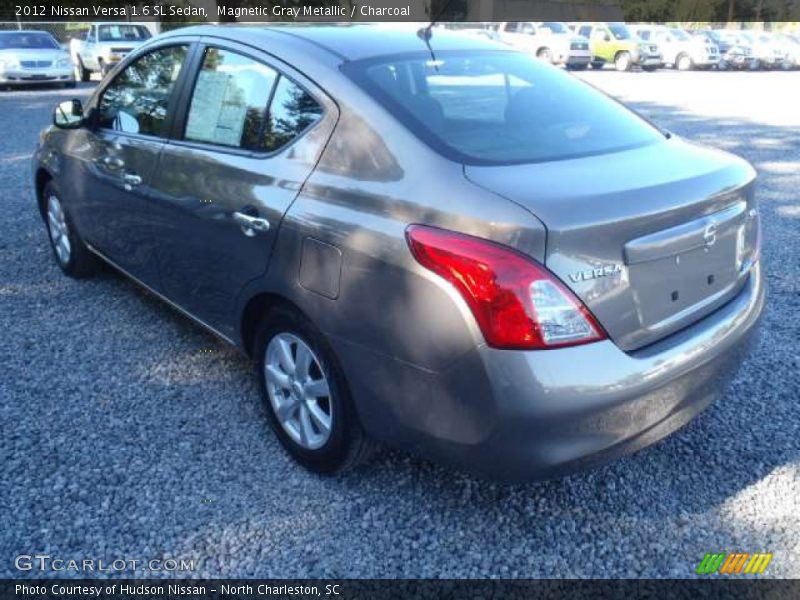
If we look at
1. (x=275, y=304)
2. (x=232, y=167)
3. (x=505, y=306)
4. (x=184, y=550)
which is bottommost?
(x=184, y=550)

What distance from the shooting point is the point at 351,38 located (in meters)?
2.94

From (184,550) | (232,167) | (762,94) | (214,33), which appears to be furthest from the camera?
(762,94)

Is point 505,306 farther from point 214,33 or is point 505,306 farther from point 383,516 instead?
point 214,33

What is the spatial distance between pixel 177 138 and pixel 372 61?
1108 millimetres

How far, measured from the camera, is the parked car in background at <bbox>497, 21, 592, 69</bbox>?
80.8 ft

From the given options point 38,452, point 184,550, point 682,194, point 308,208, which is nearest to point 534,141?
point 682,194

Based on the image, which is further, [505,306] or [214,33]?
[214,33]

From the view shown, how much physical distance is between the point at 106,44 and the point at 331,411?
1931 centimetres

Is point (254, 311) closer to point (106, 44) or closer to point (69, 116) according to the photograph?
point (69, 116)

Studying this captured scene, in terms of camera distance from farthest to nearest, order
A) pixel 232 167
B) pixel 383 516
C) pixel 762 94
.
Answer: pixel 762 94
pixel 232 167
pixel 383 516

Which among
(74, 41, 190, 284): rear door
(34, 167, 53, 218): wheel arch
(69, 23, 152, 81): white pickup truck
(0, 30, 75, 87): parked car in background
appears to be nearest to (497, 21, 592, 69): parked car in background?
(69, 23, 152, 81): white pickup truck

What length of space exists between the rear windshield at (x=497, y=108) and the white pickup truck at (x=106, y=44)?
17.9 m

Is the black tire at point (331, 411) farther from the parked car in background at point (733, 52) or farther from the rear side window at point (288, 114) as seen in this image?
the parked car in background at point (733, 52)

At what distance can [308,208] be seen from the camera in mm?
2488
